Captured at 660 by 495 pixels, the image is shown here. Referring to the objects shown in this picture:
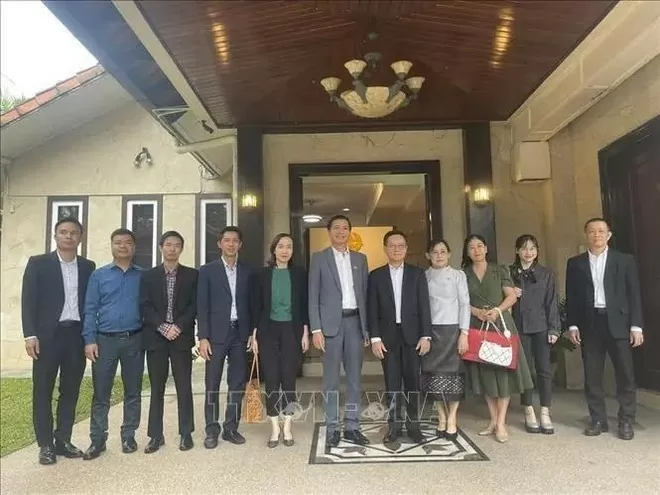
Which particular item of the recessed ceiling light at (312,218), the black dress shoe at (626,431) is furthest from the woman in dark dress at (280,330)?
the recessed ceiling light at (312,218)

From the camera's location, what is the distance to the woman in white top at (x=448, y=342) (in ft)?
10.4

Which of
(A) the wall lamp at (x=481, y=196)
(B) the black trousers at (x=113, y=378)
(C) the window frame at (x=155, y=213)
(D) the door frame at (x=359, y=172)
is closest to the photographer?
(B) the black trousers at (x=113, y=378)

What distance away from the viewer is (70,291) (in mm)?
2996

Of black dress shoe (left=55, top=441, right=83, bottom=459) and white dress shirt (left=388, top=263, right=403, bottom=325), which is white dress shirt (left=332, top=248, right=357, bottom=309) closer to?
white dress shirt (left=388, top=263, right=403, bottom=325)

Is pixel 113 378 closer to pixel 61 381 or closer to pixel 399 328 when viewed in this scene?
pixel 61 381

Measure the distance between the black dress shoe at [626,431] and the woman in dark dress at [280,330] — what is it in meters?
1.98

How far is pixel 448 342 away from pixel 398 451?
70 cm

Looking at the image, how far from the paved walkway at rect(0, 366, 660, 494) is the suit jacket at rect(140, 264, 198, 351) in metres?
0.64

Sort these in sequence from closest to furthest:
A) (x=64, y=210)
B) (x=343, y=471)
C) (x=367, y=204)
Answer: (x=343, y=471) < (x=64, y=210) < (x=367, y=204)

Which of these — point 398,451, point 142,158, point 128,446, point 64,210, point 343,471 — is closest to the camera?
point 343,471

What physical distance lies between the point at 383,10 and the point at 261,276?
1.70m

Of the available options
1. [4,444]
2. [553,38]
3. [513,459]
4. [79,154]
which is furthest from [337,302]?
[79,154]

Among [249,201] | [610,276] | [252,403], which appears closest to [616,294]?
[610,276]

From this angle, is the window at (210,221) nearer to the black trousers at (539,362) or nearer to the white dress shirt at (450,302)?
the white dress shirt at (450,302)
